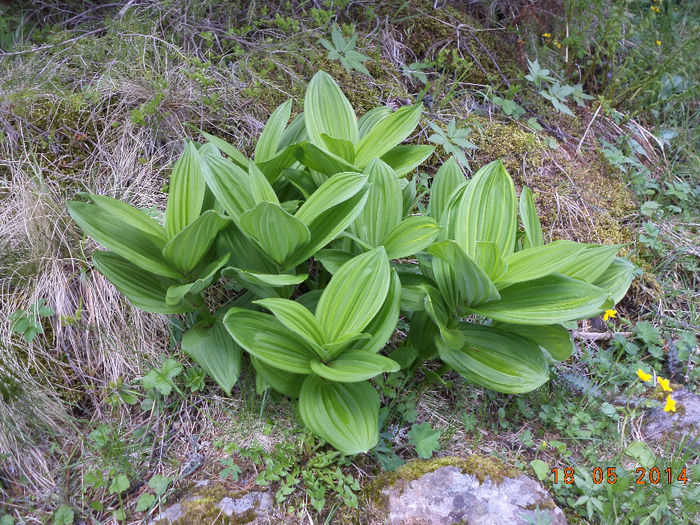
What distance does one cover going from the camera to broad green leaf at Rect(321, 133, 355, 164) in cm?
216

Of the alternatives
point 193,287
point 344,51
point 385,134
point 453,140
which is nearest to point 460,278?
point 385,134

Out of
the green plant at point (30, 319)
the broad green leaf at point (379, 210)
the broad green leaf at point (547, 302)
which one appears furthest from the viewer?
the green plant at point (30, 319)

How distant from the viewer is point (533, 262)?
1.94 m

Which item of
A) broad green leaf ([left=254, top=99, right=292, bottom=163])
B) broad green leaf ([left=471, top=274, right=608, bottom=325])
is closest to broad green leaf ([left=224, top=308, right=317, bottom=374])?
broad green leaf ([left=471, top=274, right=608, bottom=325])

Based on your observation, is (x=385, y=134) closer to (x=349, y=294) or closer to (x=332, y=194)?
(x=332, y=194)

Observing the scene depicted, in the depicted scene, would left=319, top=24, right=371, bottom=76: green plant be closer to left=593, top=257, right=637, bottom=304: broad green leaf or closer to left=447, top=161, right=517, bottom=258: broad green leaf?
left=447, top=161, right=517, bottom=258: broad green leaf

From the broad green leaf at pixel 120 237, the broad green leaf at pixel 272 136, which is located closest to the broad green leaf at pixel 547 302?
the broad green leaf at pixel 272 136

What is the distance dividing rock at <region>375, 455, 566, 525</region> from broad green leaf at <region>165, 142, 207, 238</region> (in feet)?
4.26

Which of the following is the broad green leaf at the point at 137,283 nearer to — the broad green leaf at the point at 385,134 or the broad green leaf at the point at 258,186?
the broad green leaf at the point at 258,186

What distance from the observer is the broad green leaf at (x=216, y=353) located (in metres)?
2.08

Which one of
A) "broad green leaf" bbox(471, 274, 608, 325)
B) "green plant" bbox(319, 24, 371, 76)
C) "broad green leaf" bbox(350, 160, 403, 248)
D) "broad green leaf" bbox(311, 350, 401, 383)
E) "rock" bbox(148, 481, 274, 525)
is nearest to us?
"broad green leaf" bbox(311, 350, 401, 383)

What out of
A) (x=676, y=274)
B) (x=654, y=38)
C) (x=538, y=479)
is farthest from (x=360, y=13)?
(x=538, y=479)

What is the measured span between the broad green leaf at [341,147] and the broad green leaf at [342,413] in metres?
0.95

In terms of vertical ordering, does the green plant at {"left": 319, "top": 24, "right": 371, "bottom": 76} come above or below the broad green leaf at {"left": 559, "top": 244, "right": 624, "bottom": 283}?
above
